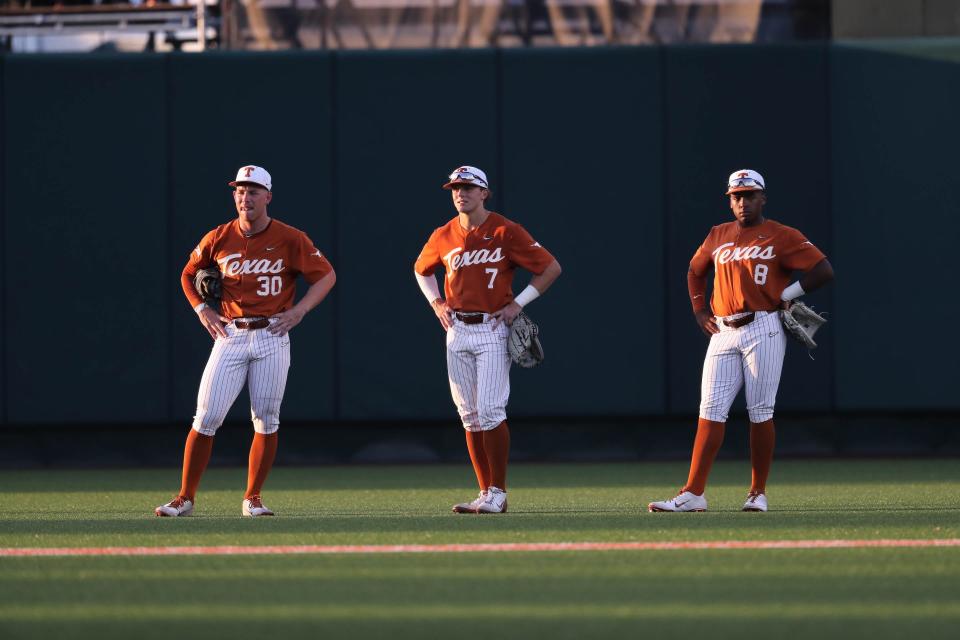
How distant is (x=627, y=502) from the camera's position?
9.30 meters

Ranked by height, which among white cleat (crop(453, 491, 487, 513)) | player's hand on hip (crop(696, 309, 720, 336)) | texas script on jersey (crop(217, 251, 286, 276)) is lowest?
white cleat (crop(453, 491, 487, 513))

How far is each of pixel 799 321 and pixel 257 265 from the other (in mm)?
3070

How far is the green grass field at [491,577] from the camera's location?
4562mm

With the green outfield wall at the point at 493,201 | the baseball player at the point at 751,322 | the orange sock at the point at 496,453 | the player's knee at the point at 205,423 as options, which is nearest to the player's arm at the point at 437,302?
the orange sock at the point at 496,453

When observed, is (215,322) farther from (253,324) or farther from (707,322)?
(707,322)

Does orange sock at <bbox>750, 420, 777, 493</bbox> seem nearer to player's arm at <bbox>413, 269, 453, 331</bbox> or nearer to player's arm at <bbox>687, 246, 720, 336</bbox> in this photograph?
player's arm at <bbox>687, 246, 720, 336</bbox>

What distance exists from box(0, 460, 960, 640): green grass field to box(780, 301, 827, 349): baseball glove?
0.99 metres

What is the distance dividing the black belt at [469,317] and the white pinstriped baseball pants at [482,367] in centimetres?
2

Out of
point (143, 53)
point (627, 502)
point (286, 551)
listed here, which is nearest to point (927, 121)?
point (627, 502)

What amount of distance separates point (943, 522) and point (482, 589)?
2980 mm

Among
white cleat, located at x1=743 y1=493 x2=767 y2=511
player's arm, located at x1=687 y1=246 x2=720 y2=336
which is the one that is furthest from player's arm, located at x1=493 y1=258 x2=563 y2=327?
white cleat, located at x1=743 y1=493 x2=767 y2=511

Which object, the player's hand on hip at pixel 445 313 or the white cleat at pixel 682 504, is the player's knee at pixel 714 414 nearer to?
the white cleat at pixel 682 504

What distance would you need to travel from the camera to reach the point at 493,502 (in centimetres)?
810

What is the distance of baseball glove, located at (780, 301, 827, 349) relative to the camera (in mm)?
8156
